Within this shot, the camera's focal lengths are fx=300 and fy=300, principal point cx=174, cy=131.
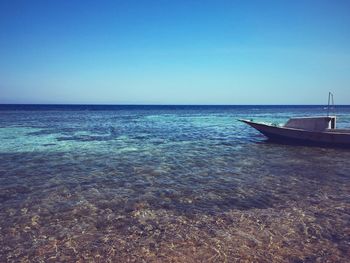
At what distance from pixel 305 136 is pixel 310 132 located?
49cm

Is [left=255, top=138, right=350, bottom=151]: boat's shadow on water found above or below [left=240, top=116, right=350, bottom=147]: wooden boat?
below

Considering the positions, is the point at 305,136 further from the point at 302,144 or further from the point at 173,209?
the point at 173,209

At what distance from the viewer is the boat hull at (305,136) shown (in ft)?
69.6

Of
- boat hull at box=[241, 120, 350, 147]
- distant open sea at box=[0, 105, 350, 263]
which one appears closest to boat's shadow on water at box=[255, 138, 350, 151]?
boat hull at box=[241, 120, 350, 147]

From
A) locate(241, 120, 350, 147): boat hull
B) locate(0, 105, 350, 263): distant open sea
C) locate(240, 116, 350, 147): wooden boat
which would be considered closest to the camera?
locate(0, 105, 350, 263): distant open sea

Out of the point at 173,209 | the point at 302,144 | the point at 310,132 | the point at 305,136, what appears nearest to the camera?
the point at 173,209

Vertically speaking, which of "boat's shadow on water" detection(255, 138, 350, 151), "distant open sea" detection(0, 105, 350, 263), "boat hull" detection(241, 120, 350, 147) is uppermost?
"boat hull" detection(241, 120, 350, 147)

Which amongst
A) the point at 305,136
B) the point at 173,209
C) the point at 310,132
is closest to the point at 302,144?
the point at 305,136

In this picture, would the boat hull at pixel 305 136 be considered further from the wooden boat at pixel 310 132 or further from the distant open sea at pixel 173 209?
the distant open sea at pixel 173 209

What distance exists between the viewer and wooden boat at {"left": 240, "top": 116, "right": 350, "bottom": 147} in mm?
21375

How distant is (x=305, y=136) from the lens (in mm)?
22547

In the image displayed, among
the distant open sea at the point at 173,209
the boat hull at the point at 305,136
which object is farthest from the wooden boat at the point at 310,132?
the distant open sea at the point at 173,209

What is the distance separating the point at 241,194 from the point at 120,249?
5316mm

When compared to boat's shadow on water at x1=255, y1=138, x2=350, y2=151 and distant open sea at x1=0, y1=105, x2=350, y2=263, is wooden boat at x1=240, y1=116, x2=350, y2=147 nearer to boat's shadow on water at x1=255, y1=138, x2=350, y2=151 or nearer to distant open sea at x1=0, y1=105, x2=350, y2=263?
boat's shadow on water at x1=255, y1=138, x2=350, y2=151
